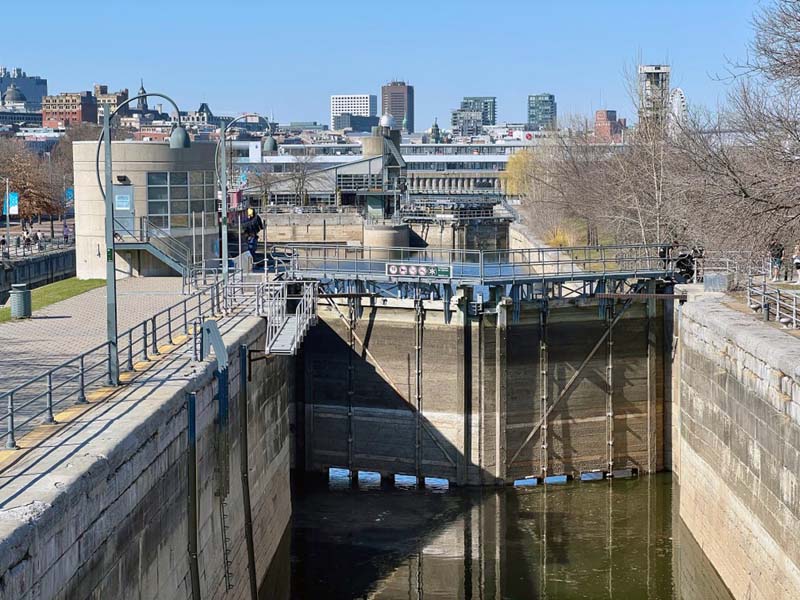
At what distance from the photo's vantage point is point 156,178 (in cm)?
4022

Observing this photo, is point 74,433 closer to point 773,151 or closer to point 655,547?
point 655,547

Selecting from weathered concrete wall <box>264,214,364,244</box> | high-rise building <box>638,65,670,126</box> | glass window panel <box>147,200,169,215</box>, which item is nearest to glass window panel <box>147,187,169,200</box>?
glass window panel <box>147,200,169,215</box>

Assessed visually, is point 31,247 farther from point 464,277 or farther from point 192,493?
point 192,493

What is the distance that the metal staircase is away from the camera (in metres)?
39.8

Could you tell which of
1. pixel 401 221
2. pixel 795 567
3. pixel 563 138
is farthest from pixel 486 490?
pixel 563 138

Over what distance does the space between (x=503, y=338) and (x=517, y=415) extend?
2.25 metres

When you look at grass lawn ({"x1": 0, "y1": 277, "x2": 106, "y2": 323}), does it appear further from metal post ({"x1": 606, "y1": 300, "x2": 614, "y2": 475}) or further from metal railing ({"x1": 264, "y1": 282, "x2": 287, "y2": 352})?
metal post ({"x1": 606, "y1": 300, "x2": 614, "y2": 475})

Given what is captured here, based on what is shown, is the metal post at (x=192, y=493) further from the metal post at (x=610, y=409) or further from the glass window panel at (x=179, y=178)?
the glass window panel at (x=179, y=178)

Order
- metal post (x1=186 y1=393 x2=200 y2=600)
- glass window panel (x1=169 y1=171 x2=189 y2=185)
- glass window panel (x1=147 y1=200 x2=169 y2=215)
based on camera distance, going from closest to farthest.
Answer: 1. metal post (x1=186 y1=393 x2=200 y2=600)
2. glass window panel (x1=147 y1=200 x2=169 y2=215)
3. glass window panel (x1=169 y1=171 x2=189 y2=185)

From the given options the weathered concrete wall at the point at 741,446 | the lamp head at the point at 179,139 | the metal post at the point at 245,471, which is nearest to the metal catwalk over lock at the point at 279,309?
the metal post at the point at 245,471

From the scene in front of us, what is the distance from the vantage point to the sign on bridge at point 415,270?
37.9 metres

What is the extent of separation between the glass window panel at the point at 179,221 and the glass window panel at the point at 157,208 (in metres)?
0.38

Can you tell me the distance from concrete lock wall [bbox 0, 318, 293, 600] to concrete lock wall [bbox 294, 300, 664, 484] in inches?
301

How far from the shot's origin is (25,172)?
95875 millimetres
